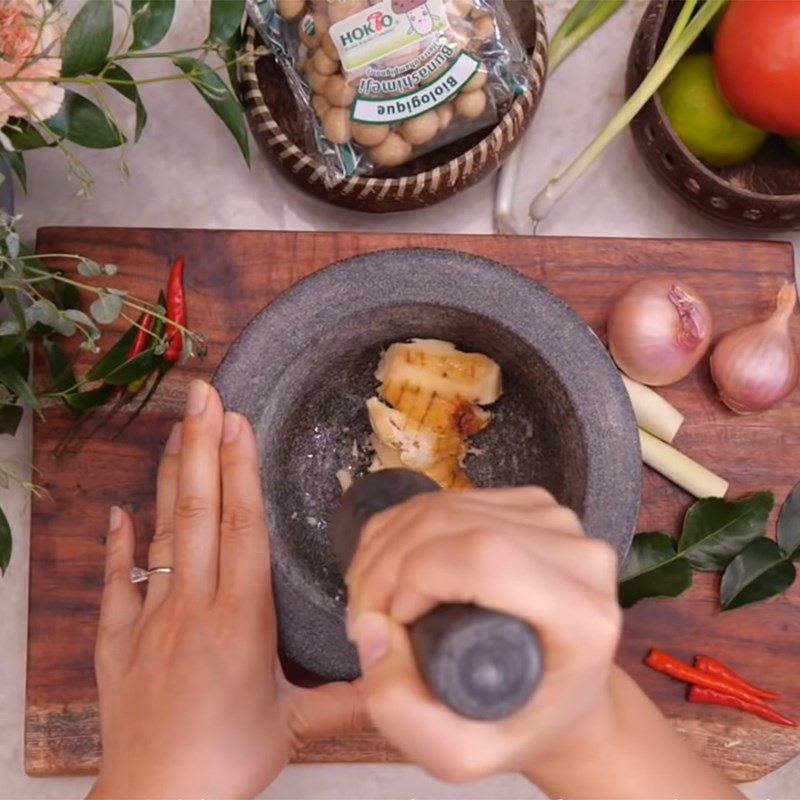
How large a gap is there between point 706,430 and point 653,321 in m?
0.12

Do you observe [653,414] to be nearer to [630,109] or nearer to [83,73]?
[630,109]

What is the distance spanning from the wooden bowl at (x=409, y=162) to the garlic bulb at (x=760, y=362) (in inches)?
10.7

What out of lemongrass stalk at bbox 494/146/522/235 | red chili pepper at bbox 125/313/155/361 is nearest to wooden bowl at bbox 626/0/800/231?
lemongrass stalk at bbox 494/146/522/235

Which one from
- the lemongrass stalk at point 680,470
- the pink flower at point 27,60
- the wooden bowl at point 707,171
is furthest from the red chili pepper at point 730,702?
the pink flower at point 27,60

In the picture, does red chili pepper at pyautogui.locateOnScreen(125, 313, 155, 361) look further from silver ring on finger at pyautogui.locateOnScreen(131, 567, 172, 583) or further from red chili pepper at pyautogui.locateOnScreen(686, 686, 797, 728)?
red chili pepper at pyautogui.locateOnScreen(686, 686, 797, 728)

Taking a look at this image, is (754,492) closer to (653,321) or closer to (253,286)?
(653,321)

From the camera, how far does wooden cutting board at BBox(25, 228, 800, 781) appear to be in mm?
820

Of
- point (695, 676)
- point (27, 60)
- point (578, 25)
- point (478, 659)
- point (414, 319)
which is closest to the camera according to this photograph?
point (478, 659)

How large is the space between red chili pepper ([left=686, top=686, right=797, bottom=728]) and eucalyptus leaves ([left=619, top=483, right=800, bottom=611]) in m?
0.07

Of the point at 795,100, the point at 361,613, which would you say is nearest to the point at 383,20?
the point at 795,100

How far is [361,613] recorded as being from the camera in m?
0.45

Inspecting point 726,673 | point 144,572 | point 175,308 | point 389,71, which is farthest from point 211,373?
point 726,673

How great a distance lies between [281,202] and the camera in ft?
3.24

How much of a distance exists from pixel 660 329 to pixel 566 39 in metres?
0.33
